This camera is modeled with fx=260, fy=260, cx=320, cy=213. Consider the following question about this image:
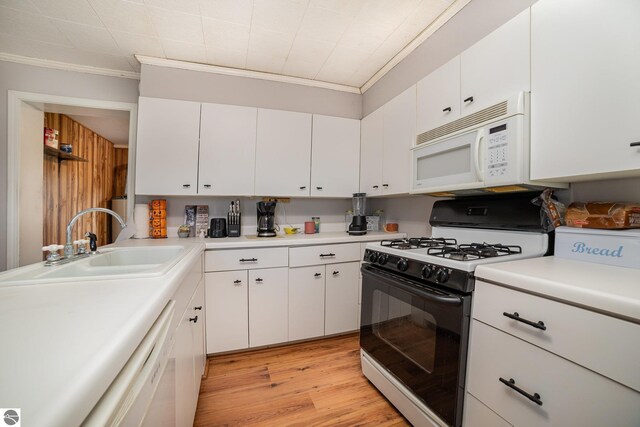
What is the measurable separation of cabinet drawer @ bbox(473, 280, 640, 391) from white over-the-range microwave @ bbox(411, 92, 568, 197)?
599mm

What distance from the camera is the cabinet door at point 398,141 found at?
1.97 metres

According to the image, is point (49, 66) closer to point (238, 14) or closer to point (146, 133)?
point (146, 133)

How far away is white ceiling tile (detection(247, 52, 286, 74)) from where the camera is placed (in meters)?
2.28

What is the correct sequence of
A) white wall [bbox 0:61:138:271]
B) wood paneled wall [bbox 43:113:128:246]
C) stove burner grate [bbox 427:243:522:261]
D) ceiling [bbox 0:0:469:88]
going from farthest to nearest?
wood paneled wall [bbox 43:113:128:246], white wall [bbox 0:61:138:271], ceiling [bbox 0:0:469:88], stove burner grate [bbox 427:243:522:261]

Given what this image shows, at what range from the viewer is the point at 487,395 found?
3.32 feet

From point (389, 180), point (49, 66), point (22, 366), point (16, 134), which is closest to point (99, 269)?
point (22, 366)

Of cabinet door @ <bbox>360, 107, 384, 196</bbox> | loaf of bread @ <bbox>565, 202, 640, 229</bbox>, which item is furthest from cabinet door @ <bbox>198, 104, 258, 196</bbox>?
loaf of bread @ <bbox>565, 202, 640, 229</bbox>

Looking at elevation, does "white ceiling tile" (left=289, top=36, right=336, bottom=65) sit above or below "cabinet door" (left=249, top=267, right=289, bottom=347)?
above

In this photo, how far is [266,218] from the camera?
2.39 metres

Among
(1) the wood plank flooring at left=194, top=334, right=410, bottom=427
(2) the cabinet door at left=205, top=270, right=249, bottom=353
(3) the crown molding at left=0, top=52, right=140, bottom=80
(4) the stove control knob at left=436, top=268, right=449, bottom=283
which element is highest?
(3) the crown molding at left=0, top=52, right=140, bottom=80

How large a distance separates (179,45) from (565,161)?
2660mm

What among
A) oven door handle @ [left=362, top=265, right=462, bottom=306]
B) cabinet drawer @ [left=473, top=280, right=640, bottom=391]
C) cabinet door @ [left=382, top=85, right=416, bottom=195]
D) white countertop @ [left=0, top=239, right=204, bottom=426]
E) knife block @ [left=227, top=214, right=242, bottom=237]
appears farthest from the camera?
knife block @ [left=227, top=214, right=242, bottom=237]

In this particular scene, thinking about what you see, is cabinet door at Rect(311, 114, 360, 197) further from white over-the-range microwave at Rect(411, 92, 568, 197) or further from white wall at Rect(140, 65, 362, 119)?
white over-the-range microwave at Rect(411, 92, 568, 197)

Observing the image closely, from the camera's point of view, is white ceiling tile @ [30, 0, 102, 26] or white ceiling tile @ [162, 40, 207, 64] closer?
white ceiling tile @ [30, 0, 102, 26]
